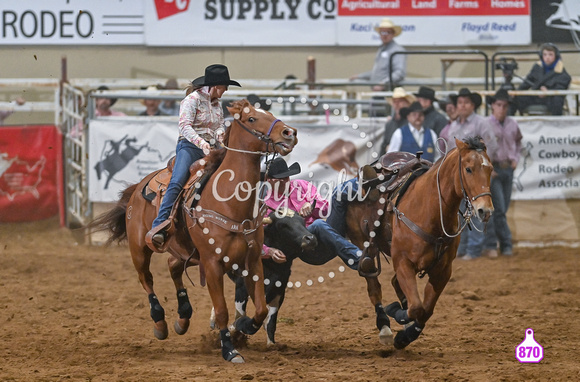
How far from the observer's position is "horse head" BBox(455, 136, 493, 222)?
5633mm

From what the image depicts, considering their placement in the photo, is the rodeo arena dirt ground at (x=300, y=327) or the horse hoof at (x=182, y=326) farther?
the horse hoof at (x=182, y=326)

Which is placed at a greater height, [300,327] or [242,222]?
[242,222]

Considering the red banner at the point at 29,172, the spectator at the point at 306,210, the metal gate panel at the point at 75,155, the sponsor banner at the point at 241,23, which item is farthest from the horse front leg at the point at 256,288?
the sponsor banner at the point at 241,23

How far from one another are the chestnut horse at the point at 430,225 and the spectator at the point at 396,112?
449cm

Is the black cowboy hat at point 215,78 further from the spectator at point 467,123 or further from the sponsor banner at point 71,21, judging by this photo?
the sponsor banner at point 71,21

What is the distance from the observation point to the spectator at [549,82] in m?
12.0

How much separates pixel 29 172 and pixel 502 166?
6501mm

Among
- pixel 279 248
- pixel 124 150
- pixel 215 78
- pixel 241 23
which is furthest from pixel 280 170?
pixel 241 23

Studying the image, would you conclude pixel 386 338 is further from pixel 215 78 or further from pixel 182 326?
pixel 215 78

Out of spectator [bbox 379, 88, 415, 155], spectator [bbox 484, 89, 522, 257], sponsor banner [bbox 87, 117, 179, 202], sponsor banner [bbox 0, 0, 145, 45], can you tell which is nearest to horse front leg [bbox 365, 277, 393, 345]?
spectator [bbox 379, 88, 415, 155]

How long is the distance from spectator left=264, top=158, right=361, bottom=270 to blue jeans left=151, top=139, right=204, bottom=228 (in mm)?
589

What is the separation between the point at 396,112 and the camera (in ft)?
36.0

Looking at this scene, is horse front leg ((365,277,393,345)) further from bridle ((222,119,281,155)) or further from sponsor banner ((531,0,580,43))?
sponsor banner ((531,0,580,43))

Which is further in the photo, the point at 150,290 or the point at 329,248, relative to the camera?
the point at 150,290
